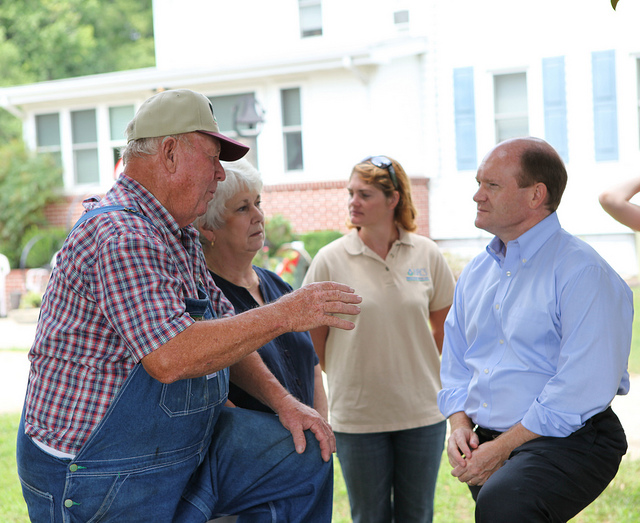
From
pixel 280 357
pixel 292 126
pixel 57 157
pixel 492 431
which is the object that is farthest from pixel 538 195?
pixel 57 157

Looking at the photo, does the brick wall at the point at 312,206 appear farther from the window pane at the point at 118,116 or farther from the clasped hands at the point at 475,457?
the clasped hands at the point at 475,457

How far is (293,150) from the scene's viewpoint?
1575cm

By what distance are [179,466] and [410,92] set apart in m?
13.9

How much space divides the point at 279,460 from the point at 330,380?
1.55m

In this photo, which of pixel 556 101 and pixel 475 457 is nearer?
pixel 475 457

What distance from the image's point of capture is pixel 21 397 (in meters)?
7.54

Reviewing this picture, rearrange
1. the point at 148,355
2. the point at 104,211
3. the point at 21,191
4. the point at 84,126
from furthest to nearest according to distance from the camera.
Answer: the point at 84,126, the point at 21,191, the point at 104,211, the point at 148,355

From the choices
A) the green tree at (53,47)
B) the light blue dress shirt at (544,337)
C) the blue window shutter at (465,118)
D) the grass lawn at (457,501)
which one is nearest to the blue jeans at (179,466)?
the light blue dress shirt at (544,337)

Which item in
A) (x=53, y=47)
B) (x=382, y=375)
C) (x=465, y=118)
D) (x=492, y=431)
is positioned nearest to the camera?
(x=492, y=431)

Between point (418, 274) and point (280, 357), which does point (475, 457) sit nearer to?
point (280, 357)

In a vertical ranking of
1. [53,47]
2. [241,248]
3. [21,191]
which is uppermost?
[53,47]

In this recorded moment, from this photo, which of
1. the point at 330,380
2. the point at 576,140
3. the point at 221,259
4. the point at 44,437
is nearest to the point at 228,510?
the point at 44,437

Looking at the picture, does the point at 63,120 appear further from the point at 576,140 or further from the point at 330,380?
the point at 330,380

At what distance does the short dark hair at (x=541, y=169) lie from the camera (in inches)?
108
